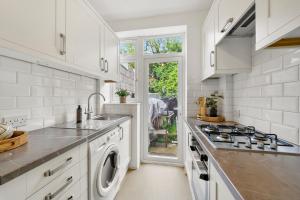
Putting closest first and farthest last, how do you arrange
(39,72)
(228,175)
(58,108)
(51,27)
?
(228,175) → (51,27) → (39,72) → (58,108)

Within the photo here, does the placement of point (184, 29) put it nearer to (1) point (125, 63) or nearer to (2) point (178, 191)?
(1) point (125, 63)

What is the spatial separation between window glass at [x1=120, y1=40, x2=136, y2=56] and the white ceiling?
0.51m

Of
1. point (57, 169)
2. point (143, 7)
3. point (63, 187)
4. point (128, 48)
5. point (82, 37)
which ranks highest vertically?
point (143, 7)

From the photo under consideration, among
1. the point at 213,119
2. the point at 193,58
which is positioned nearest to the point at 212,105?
the point at 213,119

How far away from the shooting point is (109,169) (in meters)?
1.84

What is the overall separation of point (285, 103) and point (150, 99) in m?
2.06

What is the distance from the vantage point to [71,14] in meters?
1.43

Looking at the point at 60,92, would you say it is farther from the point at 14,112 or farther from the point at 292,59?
the point at 292,59

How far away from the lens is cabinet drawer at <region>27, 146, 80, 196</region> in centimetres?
76

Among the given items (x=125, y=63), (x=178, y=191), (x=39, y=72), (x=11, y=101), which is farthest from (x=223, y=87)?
(x=11, y=101)

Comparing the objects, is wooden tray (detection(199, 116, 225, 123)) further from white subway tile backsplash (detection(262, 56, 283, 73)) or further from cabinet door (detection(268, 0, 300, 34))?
cabinet door (detection(268, 0, 300, 34))

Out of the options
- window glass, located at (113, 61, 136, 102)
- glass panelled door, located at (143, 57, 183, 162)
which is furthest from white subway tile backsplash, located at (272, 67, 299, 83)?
window glass, located at (113, 61, 136, 102)

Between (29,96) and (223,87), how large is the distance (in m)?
2.23

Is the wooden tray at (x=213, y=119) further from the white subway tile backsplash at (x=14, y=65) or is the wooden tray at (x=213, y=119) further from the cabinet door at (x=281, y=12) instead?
the white subway tile backsplash at (x=14, y=65)
